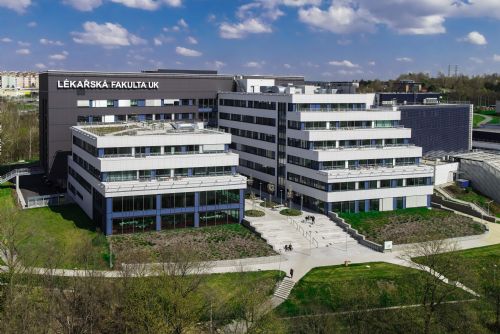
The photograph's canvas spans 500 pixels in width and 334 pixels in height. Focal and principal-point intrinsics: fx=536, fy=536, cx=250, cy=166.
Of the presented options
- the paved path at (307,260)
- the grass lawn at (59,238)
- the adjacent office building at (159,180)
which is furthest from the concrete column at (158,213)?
the paved path at (307,260)

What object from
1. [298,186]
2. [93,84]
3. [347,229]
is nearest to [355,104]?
[298,186]

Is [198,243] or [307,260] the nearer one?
[307,260]

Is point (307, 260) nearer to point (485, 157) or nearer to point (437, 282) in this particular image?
point (437, 282)

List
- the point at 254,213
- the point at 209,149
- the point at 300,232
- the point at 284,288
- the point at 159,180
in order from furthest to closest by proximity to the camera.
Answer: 1. the point at 254,213
2. the point at 209,149
3. the point at 300,232
4. the point at 159,180
5. the point at 284,288

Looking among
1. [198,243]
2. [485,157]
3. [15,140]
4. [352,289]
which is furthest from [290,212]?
[15,140]

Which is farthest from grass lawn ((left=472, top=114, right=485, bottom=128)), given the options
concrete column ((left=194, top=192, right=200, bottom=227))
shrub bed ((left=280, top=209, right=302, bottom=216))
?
concrete column ((left=194, top=192, right=200, bottom=227))

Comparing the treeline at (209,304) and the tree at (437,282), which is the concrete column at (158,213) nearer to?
the treeline at (209,304)
